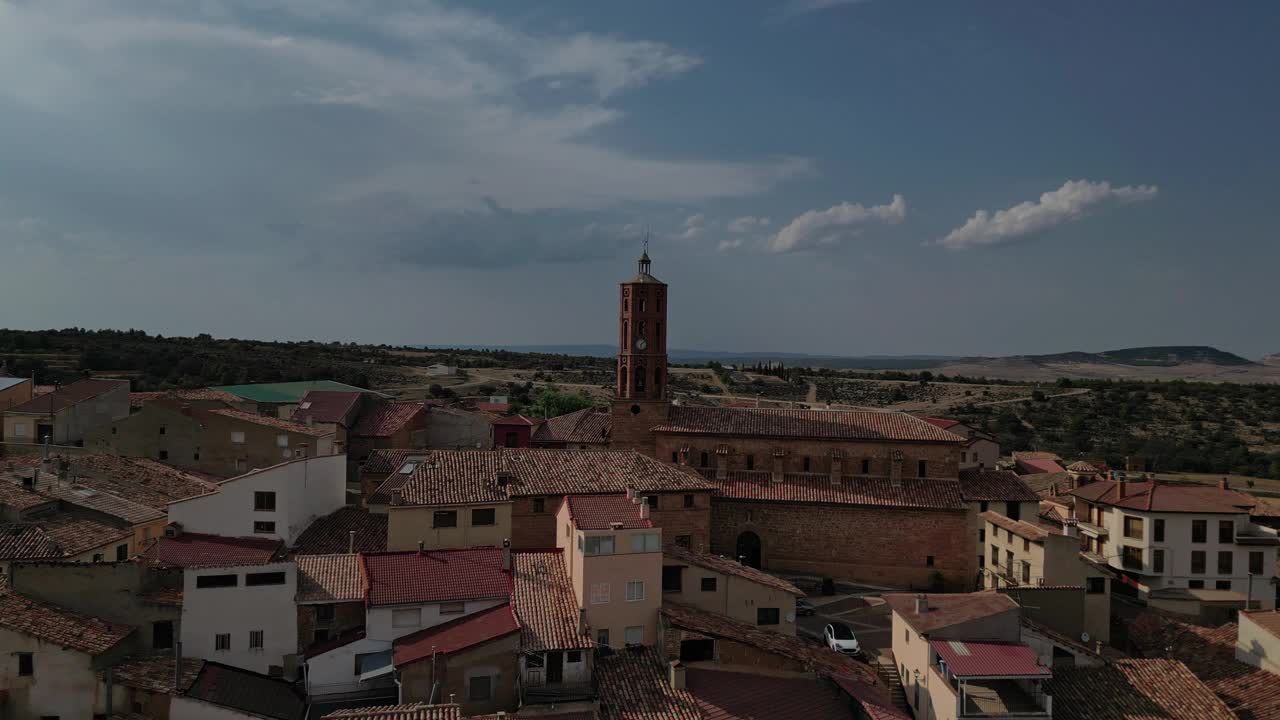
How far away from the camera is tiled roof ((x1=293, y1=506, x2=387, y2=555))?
3362 cm

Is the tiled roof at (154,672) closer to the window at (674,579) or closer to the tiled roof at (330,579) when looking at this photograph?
the tiled roof at (330,579)

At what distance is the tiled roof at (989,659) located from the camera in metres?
23.7

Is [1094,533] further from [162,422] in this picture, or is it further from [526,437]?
[162,422]

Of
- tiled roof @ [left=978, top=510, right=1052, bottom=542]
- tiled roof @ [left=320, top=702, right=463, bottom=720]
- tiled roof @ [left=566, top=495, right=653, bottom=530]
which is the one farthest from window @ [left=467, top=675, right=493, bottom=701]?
tiled roof @ [left=978, top=510, right=1052, bottom=542]

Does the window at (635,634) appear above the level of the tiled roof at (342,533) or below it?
below

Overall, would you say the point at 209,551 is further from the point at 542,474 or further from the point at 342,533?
the point at 542,474

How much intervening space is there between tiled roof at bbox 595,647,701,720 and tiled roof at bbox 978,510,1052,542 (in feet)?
63.0

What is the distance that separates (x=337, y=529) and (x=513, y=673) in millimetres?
13673

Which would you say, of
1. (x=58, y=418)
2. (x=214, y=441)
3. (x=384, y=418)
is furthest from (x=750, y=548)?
(x=58, y=418)

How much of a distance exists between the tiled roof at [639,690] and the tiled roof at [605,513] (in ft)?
12.8

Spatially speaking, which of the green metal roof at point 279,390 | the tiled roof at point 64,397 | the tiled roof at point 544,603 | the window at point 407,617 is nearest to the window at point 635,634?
the tiled roof at point 544,603

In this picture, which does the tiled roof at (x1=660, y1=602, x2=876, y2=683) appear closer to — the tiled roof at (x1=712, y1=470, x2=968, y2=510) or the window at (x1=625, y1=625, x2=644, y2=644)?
the window at (x1=625, y1=625, x2=644, y2=644)

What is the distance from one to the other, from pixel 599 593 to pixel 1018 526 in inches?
854

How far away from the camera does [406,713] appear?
21656 mm
